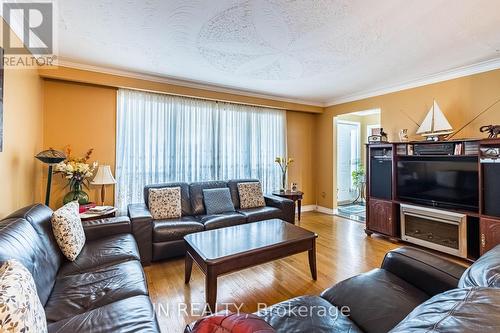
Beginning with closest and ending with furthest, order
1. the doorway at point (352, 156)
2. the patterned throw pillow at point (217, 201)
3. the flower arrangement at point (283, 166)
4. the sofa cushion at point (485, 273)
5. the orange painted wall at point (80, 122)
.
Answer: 1. the sofa cushion at point (485, 273)
2. the orange painted wall at point (80, 122)
3. the patterned throw pillow at point (217, 201)
4. the flower arrangement at point (283, 166)
5. the doorway at point (352, 156)

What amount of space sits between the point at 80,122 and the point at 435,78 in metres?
5.14

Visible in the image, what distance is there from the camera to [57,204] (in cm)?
324

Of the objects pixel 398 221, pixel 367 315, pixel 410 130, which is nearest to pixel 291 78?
pixel 410 130

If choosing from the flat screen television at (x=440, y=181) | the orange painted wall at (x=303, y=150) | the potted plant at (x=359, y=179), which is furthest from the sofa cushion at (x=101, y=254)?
the potted plant at (x=359, y=179)

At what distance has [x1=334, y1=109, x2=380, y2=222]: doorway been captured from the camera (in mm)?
6176

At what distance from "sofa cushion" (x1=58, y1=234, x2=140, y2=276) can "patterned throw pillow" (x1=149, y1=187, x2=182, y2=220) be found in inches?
34.5

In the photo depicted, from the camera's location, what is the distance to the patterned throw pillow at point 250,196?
12.6 feet

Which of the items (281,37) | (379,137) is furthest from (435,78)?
(281,37)

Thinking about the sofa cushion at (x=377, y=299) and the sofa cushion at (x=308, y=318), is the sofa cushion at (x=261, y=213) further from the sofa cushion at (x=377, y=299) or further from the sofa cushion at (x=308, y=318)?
the sofa cushion at (x=308, y=318)

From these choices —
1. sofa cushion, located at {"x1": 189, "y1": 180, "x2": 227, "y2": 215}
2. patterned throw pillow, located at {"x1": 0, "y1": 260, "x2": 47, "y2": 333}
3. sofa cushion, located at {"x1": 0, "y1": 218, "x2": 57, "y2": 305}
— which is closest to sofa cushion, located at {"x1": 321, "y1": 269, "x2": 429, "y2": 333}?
patterned throw pillow, located at {"x1": 0, "y1": 260, "x2": 47, "y2": 333}

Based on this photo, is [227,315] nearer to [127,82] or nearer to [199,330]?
[199,330]

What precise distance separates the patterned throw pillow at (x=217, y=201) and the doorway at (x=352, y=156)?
11.9ft

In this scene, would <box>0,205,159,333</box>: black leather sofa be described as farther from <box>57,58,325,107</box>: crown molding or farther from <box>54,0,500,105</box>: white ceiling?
<box>57,58,325,107</box>: crown molding

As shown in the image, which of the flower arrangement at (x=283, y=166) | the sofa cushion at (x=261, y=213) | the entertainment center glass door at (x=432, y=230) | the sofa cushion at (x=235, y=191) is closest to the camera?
the entertainment center glass door at (x=432, y=230)
